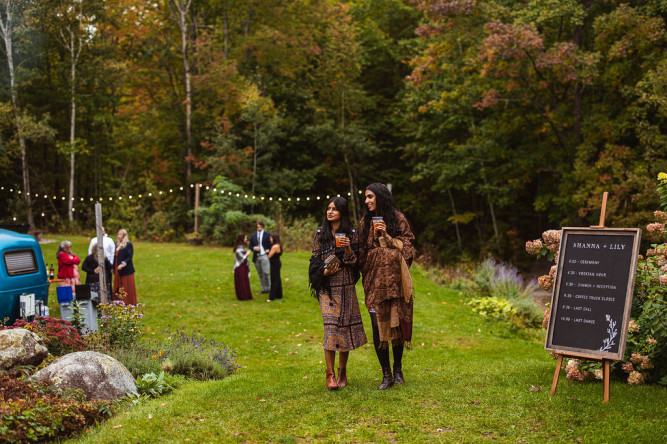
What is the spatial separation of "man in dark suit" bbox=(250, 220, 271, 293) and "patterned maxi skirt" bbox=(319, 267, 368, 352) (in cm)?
778

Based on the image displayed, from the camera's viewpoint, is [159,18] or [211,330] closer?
[211,330]

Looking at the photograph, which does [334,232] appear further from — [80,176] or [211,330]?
[80,176]

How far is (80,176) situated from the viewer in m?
31.3

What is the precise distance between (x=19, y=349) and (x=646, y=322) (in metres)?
6.51

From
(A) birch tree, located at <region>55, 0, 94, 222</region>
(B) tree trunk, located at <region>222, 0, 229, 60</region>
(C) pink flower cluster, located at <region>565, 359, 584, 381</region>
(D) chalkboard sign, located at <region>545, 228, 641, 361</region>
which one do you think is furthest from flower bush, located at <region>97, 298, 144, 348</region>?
(B) tree trunk, located at <region>222, 0, 229, 60</region>

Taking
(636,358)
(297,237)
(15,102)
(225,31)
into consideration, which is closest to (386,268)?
(636,358)

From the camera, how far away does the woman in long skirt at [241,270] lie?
44.2ft

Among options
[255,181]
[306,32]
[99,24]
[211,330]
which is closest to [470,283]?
[211,330]

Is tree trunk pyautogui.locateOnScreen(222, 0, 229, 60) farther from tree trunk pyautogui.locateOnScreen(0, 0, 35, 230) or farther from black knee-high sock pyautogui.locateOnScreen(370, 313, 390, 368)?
black knee-high sock pyautogui.locateOnScreen(370, 313, 390, 368)

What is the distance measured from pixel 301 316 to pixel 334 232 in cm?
644

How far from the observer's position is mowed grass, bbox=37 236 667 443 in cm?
495

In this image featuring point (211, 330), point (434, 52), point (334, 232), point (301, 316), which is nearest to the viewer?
point (334, 232)

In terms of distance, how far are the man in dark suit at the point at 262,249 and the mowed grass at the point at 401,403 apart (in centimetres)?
326

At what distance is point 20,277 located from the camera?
8477 mm
